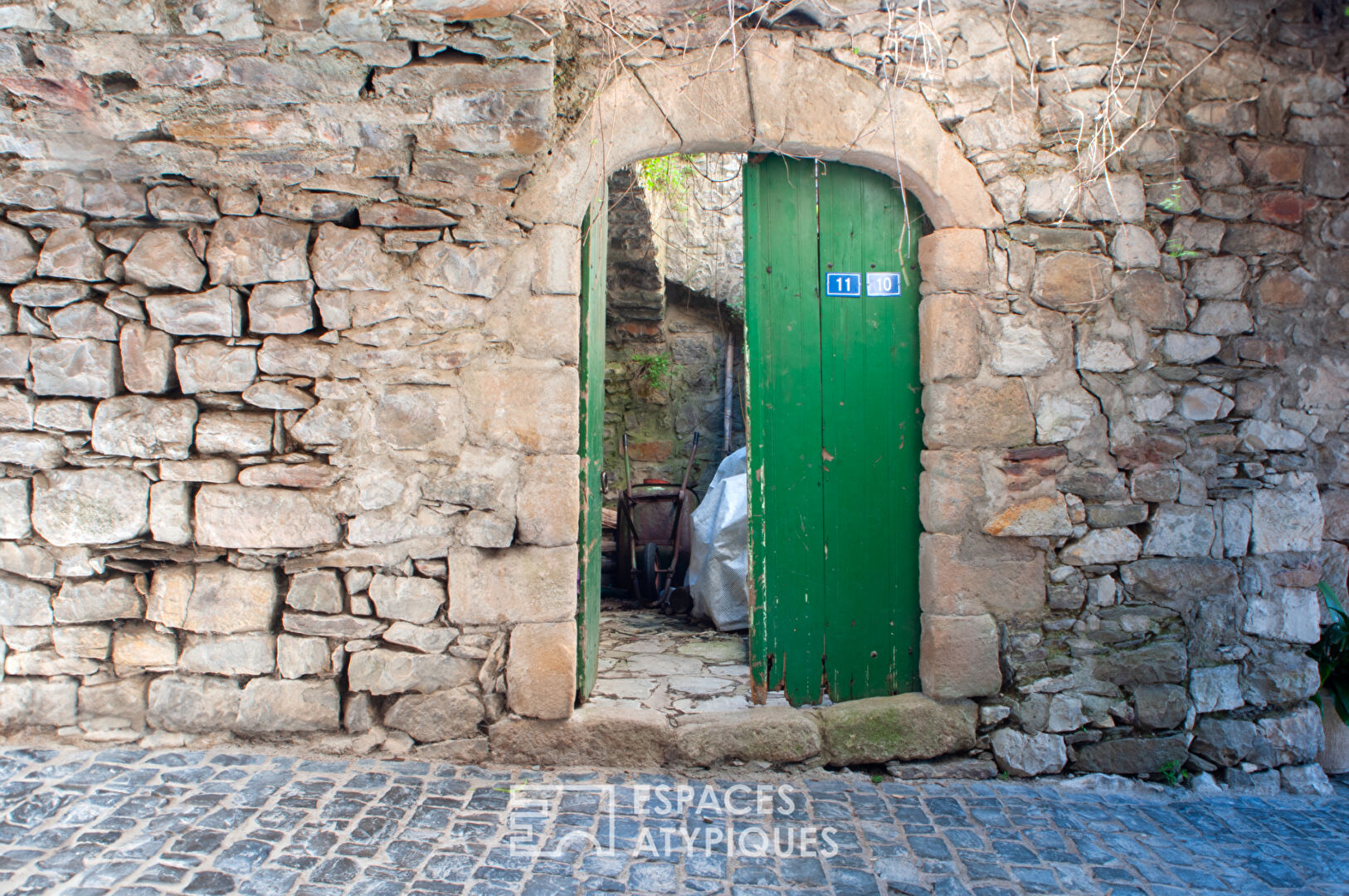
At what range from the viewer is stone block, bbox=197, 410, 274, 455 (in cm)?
273

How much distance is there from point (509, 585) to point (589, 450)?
63cm

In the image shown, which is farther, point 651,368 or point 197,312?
point 651,368

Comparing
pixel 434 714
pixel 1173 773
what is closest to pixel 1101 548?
pixel 1173 773

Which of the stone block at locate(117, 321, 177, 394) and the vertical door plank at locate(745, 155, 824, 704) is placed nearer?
the stone block at locate(117, 321, 177, 394)

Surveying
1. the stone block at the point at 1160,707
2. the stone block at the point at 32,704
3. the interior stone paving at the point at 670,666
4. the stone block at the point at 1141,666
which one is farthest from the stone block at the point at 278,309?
the stone block at the point at 1160,707

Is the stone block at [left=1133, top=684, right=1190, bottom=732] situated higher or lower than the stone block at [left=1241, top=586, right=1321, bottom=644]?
lower

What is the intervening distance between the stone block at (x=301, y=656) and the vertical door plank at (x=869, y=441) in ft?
6.26

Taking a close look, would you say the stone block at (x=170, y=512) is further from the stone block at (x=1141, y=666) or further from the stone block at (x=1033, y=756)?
the stone block at (x=1141, y=666)

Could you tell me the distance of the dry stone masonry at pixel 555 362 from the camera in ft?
8.83

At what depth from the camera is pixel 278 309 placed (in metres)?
2.74

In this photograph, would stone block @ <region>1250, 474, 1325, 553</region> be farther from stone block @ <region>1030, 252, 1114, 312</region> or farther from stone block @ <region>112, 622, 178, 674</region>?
stone block @ <region>112, 622, 178, 674</region>

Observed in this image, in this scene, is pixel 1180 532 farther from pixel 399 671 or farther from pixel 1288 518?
pixel 399 671

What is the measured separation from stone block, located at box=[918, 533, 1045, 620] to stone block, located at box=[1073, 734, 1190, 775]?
23.4 inches

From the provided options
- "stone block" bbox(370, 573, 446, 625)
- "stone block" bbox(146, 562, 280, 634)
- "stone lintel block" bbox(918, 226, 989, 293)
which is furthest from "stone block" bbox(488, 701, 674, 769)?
"stone lintel block" bbox(918, 226, 989, 293)
